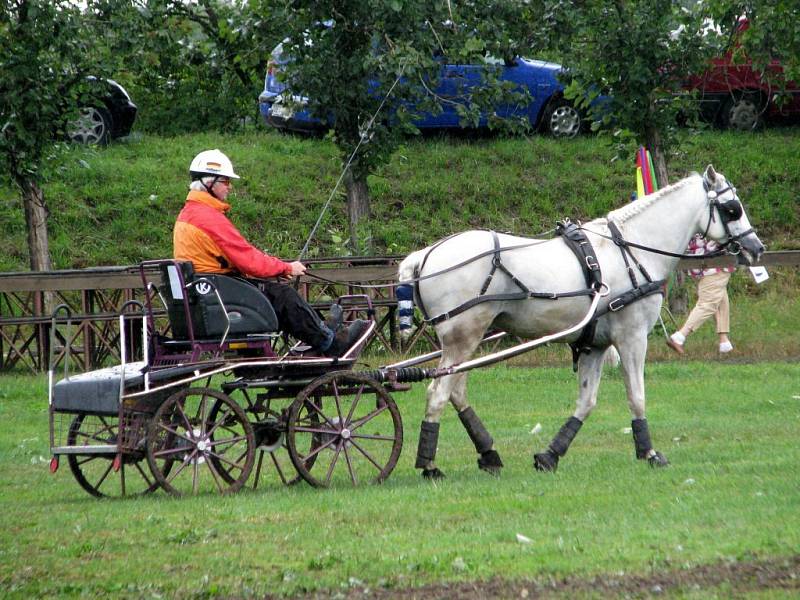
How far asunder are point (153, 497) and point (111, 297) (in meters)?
10.2

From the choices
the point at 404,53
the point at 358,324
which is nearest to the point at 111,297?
the point at 404,53

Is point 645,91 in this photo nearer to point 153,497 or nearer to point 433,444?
point 433,444

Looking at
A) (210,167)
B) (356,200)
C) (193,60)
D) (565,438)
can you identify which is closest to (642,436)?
(565,438)

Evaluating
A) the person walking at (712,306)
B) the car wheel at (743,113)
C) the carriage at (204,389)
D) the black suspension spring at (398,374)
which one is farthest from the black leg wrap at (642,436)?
the car wheel at (743,113)

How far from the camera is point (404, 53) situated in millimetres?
16984

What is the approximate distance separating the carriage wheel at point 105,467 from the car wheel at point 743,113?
17083 mm

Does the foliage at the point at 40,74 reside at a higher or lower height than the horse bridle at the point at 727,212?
higher

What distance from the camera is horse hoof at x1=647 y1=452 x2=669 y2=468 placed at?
1037 cm

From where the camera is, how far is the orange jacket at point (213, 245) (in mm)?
9531

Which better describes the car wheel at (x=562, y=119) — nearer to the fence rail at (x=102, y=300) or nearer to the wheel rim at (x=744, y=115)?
the wheel rim at (x=744, y=115)

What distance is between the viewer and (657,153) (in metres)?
20.0

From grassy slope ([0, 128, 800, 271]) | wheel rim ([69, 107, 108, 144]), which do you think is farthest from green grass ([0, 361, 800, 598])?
wheel rim ([69, 107, 108, 144])

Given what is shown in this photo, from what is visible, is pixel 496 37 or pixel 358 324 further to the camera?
pixel 496 37

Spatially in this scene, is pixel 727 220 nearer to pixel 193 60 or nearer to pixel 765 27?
pixel 765 27
